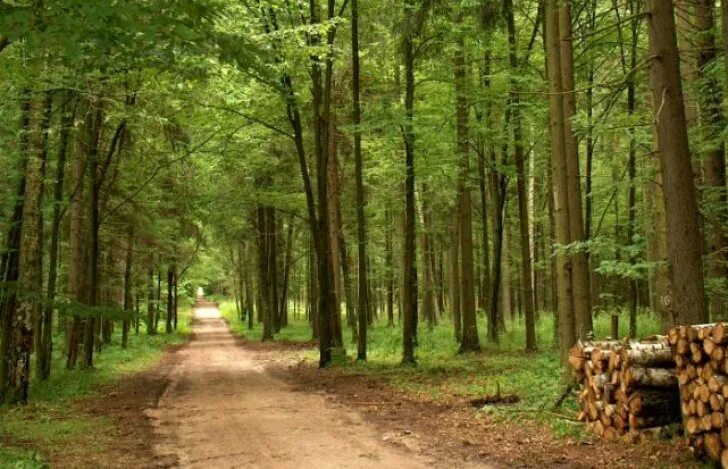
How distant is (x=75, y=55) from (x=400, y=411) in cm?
767

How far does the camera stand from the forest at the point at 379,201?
7566 millimetres

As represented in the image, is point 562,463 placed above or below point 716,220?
below

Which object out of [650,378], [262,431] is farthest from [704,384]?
[262,431]

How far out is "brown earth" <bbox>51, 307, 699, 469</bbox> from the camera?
24.4 feet

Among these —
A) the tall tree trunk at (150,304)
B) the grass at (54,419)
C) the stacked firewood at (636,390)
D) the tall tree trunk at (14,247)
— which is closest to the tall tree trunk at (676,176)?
the stacked firewood at (636,390)

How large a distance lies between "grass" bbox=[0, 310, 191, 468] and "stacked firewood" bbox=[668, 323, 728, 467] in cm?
761

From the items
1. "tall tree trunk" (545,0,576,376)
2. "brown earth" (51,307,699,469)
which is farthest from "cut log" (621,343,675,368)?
"tall tree trunk" (545,0,576,376)

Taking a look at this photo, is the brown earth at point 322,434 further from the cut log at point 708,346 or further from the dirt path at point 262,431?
the cut log at point 708,346

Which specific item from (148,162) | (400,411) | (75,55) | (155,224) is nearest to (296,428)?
(400,411)

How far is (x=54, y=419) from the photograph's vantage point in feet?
36.2

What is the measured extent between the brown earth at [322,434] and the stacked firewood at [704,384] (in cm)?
35

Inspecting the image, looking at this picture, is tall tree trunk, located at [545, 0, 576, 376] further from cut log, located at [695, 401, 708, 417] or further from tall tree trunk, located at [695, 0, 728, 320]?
cut log, located at [695, 401, 708, 417]

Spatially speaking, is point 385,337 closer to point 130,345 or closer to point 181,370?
point 181,370

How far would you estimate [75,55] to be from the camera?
6.80m
